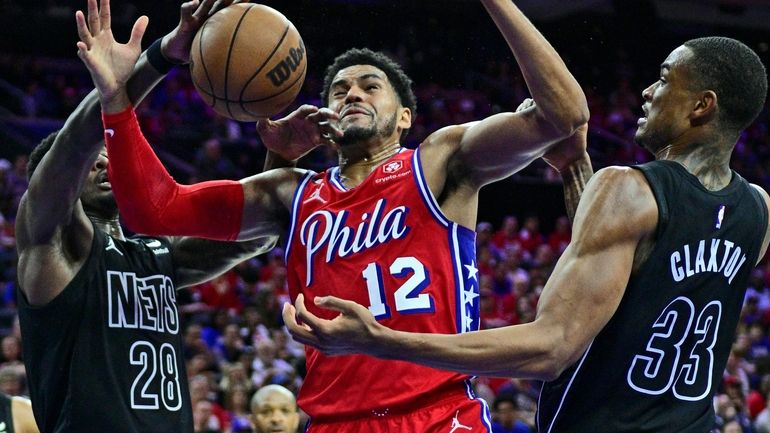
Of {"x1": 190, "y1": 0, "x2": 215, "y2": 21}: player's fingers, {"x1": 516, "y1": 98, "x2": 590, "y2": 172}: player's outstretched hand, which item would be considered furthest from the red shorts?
{"x1": 190, "y1": 0, "x2": 215, "y2": 21}: player's fingers

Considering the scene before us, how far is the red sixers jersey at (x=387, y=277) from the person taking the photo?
3.54m

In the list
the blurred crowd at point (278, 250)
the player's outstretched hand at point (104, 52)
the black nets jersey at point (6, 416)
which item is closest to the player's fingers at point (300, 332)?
the player's outstretched hand at point (104, 52)

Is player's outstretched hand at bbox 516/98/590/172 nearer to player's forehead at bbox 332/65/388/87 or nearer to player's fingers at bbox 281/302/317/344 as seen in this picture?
player's forehead at bbox 332/65/388/87

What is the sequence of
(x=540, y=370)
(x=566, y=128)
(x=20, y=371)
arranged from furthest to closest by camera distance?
(x=20, y=371), (x=566, y=128), (x=540, y=370)

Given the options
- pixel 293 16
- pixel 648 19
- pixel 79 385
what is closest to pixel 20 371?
pixel 79 385

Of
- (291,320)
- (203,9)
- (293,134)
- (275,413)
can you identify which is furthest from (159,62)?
(275,413)

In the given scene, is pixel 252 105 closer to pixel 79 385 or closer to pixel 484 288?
pixel 79 385

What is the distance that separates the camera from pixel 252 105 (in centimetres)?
386

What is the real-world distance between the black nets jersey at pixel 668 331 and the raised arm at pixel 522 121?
0.53m

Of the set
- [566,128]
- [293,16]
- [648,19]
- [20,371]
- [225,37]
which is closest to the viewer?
[566,128]

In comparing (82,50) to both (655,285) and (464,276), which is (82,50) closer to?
(464,276)

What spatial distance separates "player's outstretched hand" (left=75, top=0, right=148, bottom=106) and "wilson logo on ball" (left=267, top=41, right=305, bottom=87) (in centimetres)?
51

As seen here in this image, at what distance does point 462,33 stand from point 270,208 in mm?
16601

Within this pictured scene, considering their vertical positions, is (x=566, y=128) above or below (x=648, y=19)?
above
